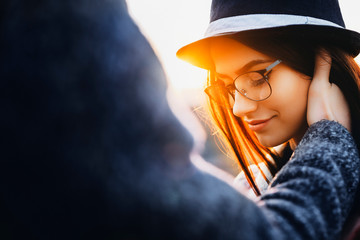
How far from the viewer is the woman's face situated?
4.66 feet

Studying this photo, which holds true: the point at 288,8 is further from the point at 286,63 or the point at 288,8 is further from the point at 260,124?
the point at 260,124

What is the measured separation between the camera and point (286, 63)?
1.40 metres

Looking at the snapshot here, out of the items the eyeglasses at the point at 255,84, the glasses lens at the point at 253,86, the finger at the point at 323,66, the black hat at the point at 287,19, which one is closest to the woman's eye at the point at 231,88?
the eyeglasses at the point at 255,84

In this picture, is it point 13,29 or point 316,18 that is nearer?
point 13,29

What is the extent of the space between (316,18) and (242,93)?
0.59 m

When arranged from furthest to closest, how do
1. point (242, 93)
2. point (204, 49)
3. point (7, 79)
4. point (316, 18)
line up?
point (204, 49)
point (242, 93)
point (316, 18)
point (7, 79)

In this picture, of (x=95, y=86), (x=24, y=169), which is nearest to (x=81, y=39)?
(x=95, y=86)

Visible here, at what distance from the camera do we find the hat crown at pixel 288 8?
1.35m

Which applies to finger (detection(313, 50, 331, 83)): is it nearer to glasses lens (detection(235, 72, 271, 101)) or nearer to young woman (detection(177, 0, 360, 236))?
young woman (detection(177, 0, 360, 236))

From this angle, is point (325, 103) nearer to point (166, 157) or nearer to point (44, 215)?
point (166, 157)

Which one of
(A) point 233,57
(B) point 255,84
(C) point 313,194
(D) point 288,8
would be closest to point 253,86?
(B) point 255,84

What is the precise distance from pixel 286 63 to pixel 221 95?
0.57 metres

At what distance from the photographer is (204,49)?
1739mm

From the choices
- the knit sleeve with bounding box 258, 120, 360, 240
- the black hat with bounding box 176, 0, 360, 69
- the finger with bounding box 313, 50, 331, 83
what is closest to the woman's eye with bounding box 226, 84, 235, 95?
the black hat with bounding box 176, 0, 360, 69
